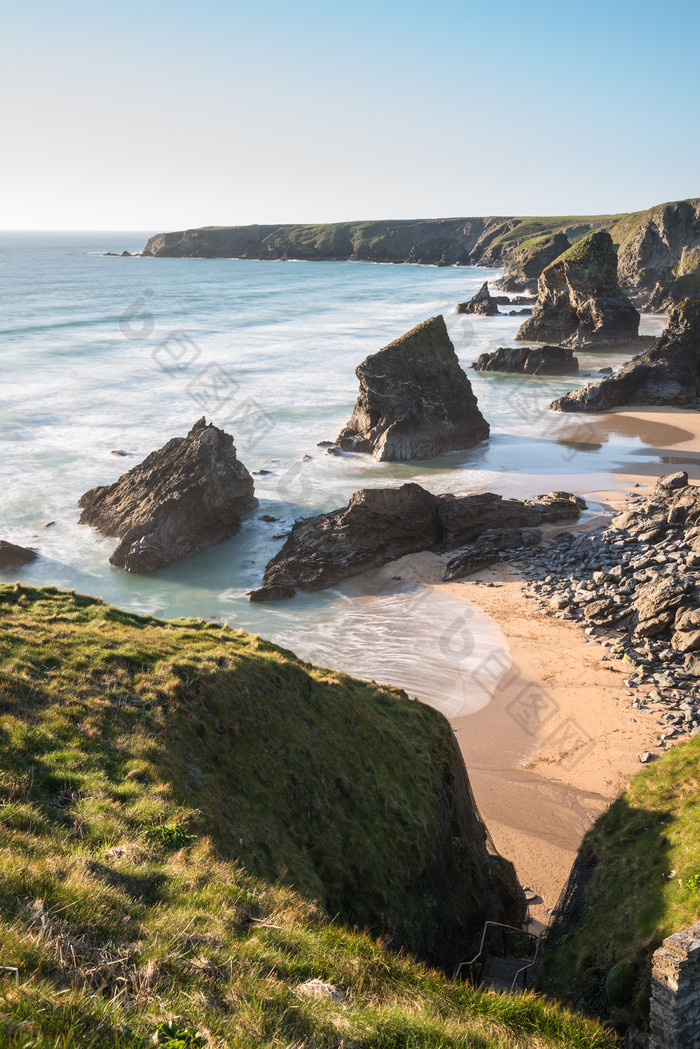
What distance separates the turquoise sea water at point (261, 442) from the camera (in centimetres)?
2552

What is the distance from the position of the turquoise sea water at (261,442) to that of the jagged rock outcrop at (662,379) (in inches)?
146

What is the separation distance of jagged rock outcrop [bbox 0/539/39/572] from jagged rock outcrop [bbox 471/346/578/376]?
165 ft

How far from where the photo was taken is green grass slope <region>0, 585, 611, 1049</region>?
5.60 metres

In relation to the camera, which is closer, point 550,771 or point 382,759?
point 382,759

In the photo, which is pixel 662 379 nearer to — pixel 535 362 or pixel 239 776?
pixel 535 362

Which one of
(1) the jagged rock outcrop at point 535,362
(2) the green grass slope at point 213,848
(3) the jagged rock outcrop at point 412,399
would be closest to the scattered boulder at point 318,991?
(2) the green grass slope at point 213,848

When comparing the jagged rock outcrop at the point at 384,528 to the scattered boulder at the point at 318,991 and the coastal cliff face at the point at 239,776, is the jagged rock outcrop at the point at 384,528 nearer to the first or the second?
the coastal cliff face at the point at 239,776

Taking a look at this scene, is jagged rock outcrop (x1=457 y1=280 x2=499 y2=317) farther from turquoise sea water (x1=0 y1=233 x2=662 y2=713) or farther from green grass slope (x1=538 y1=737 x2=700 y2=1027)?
green grass slope (x1=538 y1=737 x2=700 y2=1027)

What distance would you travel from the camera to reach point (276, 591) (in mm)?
27625

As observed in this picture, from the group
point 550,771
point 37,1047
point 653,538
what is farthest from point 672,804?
point 653,538

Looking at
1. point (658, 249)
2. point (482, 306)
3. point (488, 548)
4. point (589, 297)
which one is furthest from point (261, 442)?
point (658, 249)

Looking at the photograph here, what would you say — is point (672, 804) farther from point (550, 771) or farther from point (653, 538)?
point (653, 538)

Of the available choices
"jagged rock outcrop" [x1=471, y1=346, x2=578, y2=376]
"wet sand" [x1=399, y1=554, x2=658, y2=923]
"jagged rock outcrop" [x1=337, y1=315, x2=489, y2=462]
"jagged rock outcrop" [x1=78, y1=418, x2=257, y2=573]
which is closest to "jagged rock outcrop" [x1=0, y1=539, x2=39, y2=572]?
"jagged rock outcrop" [x1=78, y1=418, x2=257, y2=573]

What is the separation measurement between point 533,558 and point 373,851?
19.6 m
